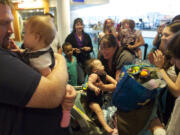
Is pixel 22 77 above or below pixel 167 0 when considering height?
below

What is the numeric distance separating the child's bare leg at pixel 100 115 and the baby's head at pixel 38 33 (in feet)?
3.95

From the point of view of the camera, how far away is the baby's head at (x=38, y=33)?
1124 mm

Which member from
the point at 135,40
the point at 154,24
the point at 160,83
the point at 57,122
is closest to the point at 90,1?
the point at 154,24

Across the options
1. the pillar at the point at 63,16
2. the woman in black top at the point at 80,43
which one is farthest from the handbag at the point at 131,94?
the pillar at the point at 63,16

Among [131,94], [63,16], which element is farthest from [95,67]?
[63,16]

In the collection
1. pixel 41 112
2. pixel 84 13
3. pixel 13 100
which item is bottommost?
pixel 41 112

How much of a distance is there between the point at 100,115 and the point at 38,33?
1371 millimetres

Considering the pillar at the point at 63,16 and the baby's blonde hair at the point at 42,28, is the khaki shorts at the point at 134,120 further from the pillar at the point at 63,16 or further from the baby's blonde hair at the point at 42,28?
the pillar at the point at 63,16

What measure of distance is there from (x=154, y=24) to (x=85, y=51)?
10.0 ft

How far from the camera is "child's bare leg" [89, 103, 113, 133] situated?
73.0 inches

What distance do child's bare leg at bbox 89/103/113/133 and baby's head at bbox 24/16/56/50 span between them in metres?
1.20

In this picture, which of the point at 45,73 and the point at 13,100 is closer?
the point at 13,100

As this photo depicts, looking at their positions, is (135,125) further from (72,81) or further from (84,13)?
(84,13)

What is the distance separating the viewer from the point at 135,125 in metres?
1.47
